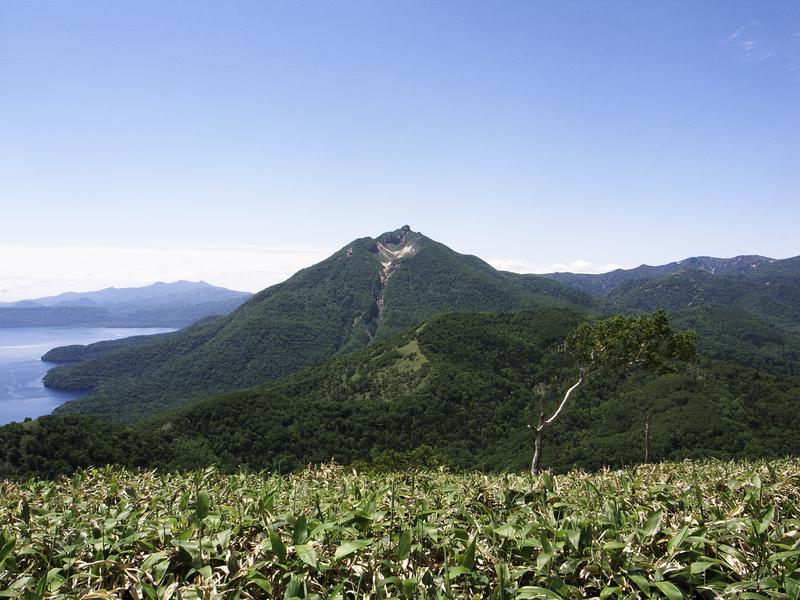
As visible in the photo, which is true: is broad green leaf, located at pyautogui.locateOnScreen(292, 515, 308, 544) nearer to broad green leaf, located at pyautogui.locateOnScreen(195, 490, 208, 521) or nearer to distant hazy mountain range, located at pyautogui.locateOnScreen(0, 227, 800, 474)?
broad green leaf, located at pyautogui.locateOnScreen(195, 490, 208, 521)

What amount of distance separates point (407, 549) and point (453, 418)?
98.6m

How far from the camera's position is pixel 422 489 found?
169 inches

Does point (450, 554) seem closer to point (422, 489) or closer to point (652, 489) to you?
point (422, 489)

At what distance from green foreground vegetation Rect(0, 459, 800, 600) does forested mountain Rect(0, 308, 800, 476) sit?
56.8 m

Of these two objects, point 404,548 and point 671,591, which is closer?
point 671,591

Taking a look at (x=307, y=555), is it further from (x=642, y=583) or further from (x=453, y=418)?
(x=453, y=418)

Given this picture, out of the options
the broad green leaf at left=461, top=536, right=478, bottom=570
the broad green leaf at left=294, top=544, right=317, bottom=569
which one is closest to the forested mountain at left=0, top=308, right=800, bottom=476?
the broad green leaf at left=461, top=536, right=478, bottom=570

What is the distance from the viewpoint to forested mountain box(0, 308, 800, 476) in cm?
6116

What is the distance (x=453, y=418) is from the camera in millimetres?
97125

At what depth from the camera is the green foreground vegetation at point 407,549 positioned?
2.23 metres

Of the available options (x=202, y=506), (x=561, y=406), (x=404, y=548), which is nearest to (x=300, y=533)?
(x=404, y=548)

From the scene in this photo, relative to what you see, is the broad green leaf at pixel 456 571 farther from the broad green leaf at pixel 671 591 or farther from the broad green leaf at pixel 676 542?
the broad green leaf at pixel 676 542

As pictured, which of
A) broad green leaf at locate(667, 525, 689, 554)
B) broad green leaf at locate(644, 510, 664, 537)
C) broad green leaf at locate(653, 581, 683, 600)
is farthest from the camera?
broad green leaf at locate(644, 510, 664, 537)

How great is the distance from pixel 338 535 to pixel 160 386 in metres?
202
